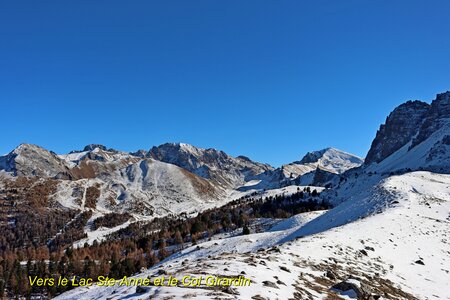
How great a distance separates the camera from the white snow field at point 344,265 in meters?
18.3

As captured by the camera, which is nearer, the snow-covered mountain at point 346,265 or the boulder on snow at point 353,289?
the snow-covered mountain at point 346,265

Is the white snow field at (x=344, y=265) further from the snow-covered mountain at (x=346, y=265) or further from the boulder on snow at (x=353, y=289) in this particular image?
the boulder on snow at (x=353, y=289)

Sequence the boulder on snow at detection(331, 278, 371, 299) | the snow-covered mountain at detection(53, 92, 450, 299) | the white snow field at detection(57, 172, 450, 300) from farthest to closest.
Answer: the boulder on snow at detection(331, 278, 371, 299)
the snow-covered mountain at detection(53, 92, 450, 299)
the white snow field at detection(57, 172, 450, 300)

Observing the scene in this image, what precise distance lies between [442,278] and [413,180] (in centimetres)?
7465

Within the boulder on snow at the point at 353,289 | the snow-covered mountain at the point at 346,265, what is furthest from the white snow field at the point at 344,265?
the boulder on snow at the point at 353,289

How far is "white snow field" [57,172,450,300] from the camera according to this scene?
1830 centimetres

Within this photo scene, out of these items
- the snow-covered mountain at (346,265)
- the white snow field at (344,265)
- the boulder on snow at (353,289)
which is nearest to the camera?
the white snow field at (344,265)

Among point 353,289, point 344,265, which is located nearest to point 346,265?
point 344,265

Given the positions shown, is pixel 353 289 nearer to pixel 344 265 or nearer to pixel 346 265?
pixel 344 265

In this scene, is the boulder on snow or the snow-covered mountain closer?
the snow-covered mountain

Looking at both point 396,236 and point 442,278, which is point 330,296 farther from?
point 396,236

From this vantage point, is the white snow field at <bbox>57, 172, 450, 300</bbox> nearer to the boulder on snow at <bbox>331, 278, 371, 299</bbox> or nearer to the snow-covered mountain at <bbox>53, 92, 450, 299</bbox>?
the snow-covered mountain at <bbox>53, 92, 450, 299</bbox>

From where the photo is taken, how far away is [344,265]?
28938 mm

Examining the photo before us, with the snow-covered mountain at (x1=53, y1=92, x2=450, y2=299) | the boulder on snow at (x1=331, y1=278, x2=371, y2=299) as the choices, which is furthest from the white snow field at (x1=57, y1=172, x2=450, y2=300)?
the boulder on snow at (x1=331, y1=278, x2=371, y2=299)
